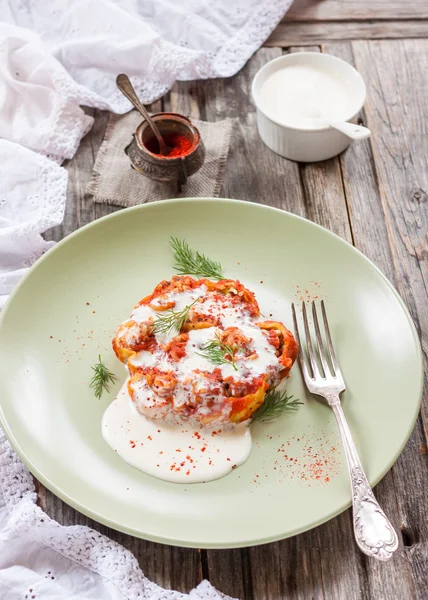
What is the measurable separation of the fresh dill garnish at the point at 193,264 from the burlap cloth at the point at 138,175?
49 centimetres

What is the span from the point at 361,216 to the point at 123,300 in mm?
1331

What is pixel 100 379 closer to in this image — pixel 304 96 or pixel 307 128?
pixel 307 128

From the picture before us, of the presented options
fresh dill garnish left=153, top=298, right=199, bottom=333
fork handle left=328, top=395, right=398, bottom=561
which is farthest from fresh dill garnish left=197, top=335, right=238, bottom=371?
fork handle left=328, top=395, right=398, bottom=561

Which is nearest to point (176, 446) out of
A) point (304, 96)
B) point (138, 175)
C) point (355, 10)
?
point (138, 175)

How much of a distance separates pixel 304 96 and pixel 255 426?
6.18 ft

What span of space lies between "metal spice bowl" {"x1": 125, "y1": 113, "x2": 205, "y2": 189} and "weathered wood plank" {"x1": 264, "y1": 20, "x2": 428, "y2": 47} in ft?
3.55

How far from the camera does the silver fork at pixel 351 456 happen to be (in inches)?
93.7

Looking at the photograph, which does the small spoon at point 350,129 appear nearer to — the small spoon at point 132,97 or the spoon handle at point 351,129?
the spoon handle at point 351,129

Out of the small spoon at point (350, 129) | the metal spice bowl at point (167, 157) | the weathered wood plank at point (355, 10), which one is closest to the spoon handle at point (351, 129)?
the small spoon at point (350, 129)

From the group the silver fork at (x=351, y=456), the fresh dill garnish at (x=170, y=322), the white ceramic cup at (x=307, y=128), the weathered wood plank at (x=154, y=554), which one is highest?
the white ceramic cup at (x=307, y=128)

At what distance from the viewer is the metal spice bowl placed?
11.4 feet

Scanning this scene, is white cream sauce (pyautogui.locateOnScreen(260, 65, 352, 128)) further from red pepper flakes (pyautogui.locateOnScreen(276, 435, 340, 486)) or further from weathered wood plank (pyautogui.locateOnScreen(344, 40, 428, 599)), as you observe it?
red pepper flakes (pyautogui.locateOnScreen(276, 435, 340, 486))

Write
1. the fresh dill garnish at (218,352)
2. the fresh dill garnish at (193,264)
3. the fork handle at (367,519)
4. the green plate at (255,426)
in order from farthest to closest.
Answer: the fresh dill garnish at (193,264), the fresh dill garnish at (218,352), the green plate at (255,426), the fork handle at (367,519)

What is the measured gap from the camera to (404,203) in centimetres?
371
